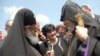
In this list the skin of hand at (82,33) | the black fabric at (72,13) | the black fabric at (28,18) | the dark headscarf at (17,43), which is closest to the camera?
the skin of hand at (82,33)

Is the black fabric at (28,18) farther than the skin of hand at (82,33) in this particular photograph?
Yes

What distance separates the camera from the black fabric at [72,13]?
534 centimetres

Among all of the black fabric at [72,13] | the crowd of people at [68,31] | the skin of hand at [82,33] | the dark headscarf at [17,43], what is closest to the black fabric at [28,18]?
the crowd of people at [68,31]

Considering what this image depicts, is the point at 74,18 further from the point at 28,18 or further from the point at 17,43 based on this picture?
the point at 17,43

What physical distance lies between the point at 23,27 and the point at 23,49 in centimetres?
41

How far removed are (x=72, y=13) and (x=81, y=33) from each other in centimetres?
51

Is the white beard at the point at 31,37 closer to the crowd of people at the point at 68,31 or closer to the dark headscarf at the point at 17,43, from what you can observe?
the crowd of people at the point at 68,31

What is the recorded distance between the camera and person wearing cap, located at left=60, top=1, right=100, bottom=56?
513 centimetres

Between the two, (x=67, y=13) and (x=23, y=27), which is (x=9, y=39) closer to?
(x=23, y=27)

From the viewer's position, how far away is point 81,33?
512 centimetres

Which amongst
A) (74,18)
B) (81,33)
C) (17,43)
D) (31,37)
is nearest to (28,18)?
(31,37)

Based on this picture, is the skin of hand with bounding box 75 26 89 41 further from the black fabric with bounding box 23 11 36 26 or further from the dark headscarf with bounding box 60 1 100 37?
the black fabric with bounding box 23 11 36 26

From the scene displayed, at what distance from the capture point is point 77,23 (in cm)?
546

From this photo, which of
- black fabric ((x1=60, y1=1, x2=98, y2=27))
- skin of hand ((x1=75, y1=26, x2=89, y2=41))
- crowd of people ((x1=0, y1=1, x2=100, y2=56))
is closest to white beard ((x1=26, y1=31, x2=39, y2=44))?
crowd of people ((x1=0, y1=1, x2=100, y2=56))
